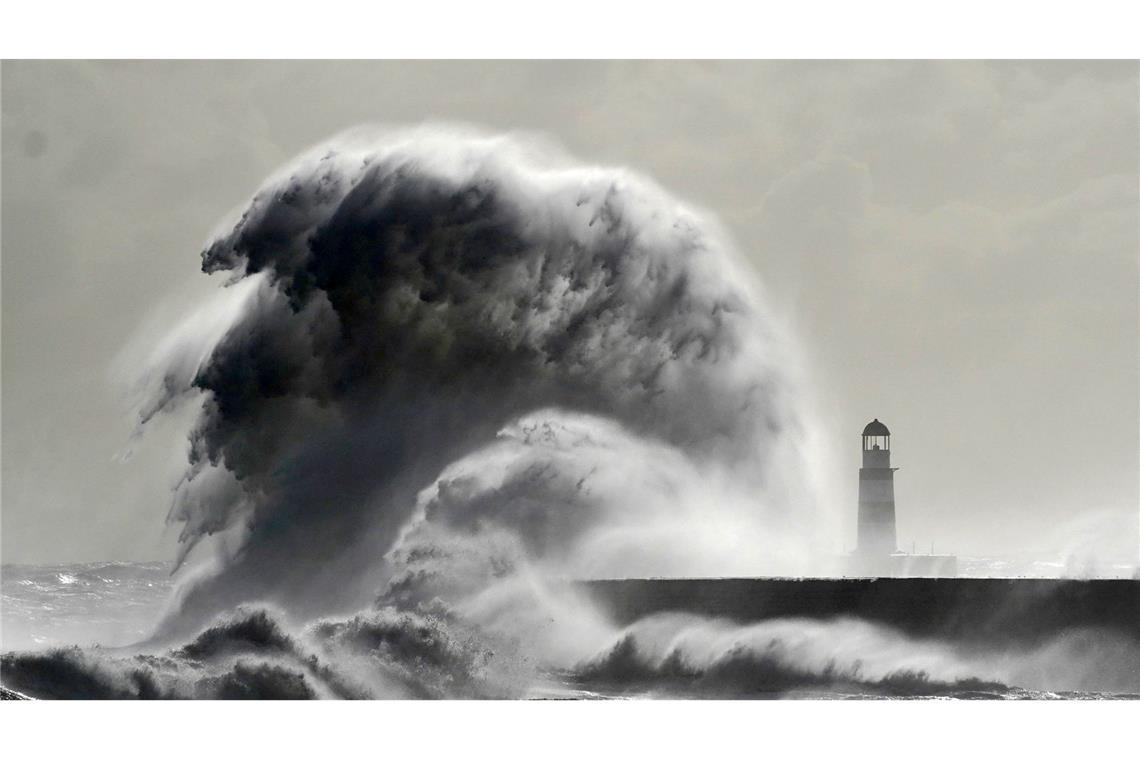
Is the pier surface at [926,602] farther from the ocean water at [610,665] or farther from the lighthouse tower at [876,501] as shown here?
the lighthouse tower at [876,501]

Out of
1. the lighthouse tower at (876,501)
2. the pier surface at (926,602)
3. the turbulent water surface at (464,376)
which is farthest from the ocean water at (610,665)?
the lighthouse tower at (876,501)

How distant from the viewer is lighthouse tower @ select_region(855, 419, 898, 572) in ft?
111

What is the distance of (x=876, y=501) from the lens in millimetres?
34031

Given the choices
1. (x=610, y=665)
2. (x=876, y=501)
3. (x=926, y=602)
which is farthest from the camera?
(x=876, y=501)

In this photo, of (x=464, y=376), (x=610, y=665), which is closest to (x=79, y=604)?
(x=464, y=376)

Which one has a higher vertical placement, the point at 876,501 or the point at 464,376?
the point at 464,376

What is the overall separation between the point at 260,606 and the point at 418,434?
3789 millimetres

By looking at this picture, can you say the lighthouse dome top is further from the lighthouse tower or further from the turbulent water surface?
the turbulent water surface

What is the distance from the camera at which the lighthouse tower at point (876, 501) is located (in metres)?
33.7

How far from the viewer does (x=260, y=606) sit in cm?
2534

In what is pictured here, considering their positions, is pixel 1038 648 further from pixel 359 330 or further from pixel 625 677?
pixel 359 330

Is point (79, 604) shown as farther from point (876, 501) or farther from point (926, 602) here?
point (926, 602)

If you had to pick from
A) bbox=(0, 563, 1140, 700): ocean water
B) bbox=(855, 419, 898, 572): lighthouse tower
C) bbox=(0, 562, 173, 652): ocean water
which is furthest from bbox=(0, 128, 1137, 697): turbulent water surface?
bbox=(855, 419, 898, 572): lighthouse tower

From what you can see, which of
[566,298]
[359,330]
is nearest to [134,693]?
[359,330]
